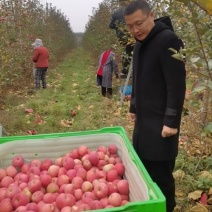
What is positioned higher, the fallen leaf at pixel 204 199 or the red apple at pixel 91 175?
the red apple at pixel 91 175

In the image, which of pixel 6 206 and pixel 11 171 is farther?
pixel 11 171

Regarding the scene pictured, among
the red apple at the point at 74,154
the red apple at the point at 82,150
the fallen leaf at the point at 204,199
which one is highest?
the red apple at the point at 82,150

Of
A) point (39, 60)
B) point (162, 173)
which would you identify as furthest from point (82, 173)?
point (39, 60)

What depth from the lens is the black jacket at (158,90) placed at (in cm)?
216

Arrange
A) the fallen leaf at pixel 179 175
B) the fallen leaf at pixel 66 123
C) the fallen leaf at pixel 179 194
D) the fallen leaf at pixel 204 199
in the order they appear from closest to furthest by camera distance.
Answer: the fallen leaf at pixel 204 199 < the fallen leaf at pixel 179 194 < the fallen leaf at pixel 179 175 < the fallen leaf at pixel 66 123

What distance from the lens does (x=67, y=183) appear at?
194 cm

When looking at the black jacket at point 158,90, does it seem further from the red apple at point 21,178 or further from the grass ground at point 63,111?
the grass ground at point 63,111

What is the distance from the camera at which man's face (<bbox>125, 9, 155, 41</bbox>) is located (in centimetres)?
216

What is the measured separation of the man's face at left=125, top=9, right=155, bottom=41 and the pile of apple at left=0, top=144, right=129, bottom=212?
80cm

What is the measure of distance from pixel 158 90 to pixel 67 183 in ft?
2.92

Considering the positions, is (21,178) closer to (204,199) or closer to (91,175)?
(91,175)

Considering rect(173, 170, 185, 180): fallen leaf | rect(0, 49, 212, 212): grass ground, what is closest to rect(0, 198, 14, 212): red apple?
rect(0, 49, 212, 212): grass ground

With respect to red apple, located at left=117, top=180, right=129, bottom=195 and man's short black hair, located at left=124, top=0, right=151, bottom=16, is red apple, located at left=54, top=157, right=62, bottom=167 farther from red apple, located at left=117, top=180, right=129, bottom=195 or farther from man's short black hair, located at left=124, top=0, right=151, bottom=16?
man's short black hair, located at left=124, top=0, right=151, bottom=16

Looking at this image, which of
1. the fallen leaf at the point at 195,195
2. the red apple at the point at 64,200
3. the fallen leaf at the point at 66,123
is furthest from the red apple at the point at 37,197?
the fallen leaf at the point at 66,123
